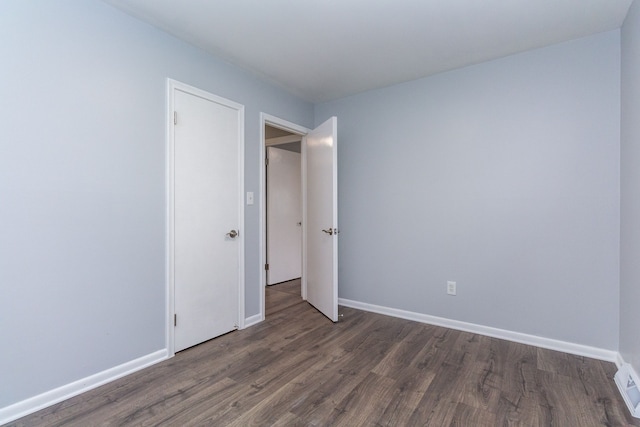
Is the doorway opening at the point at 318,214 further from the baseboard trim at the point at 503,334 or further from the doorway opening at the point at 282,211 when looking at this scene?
the doorway opening at the point at 282,211

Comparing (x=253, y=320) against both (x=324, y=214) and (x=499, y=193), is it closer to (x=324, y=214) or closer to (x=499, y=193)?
(x=324, y=214)

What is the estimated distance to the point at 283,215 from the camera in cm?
467

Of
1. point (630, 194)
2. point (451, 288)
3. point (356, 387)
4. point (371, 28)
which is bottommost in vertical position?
point (356, 387)

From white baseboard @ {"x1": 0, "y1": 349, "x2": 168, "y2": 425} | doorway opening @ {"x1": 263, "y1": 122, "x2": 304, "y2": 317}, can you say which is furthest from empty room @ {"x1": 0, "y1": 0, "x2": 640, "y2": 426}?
doorway opening @ {"x1": 263, "y1": 122, "x2": 304, "y2": 317}

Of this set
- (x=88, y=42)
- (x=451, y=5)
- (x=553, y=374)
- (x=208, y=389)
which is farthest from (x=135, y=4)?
(x=553, y=374)

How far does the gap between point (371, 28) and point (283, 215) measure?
3.01 m

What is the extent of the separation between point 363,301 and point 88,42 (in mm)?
3235

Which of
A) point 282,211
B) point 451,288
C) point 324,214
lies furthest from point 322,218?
point 282,211

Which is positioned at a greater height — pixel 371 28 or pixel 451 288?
pixel 371 28

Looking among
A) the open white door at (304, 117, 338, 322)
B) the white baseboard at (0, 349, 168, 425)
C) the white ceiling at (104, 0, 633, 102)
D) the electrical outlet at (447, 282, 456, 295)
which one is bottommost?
the white baseboard at (0, 349, 168, 425)

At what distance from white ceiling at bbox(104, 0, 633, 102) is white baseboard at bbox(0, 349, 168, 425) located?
2387mm

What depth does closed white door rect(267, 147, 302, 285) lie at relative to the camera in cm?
450

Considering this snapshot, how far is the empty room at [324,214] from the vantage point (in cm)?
167

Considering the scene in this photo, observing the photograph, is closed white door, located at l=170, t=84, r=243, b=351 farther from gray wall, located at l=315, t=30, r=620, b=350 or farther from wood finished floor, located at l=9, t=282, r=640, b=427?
gray wall, located at l=315, t=30, r=620, b=350
